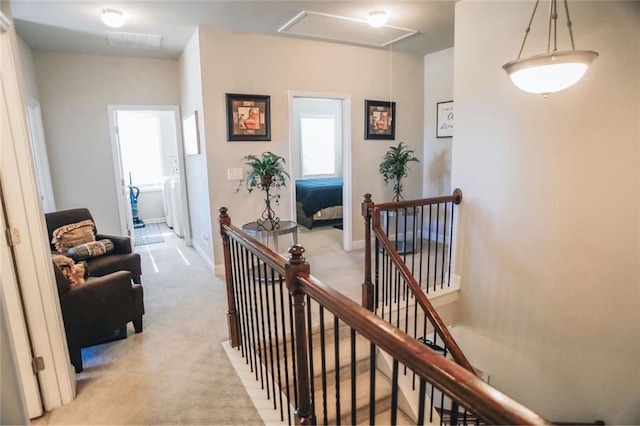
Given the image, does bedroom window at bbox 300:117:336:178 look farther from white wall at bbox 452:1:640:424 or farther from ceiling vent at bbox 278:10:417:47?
white wall at bbox 452:1:640:424

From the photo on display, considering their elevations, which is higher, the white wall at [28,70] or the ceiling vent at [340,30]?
the ceiling vent at [340,30]

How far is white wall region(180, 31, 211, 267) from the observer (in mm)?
3885

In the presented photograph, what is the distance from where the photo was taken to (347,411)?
2.33 metres

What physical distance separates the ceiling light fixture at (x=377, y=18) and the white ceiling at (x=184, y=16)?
6cm

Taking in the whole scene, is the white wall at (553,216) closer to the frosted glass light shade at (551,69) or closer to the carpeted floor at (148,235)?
the frosted glass light shade at (551,69)

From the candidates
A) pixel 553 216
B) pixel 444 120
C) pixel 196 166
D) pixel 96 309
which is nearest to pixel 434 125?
pixel 444 120

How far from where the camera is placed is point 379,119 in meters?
4.79

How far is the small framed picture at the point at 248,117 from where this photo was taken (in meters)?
3.88

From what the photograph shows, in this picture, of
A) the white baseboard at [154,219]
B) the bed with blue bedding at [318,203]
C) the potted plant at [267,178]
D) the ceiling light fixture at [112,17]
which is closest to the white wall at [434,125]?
the bed with blue bedding at [318,203]

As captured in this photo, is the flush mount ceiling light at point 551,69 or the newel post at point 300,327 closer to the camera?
the newel post at point 300,327

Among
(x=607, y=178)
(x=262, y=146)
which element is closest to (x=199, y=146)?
(x=262, y=146)

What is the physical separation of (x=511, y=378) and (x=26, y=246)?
380cm

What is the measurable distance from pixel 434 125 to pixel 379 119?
2.85 ft

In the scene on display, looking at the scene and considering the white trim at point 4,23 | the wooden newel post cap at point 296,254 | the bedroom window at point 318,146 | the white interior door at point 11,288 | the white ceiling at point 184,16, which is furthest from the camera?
the bedroom window at point 318,146
